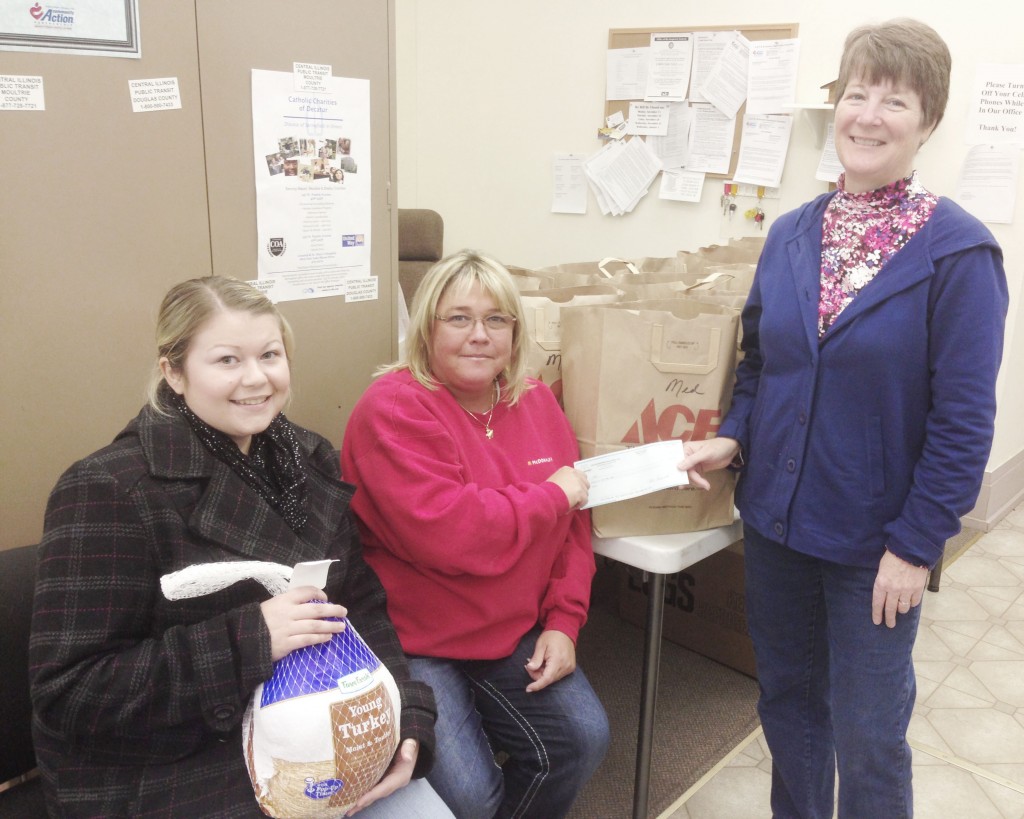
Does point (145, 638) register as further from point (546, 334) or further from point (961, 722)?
point (961, 722)

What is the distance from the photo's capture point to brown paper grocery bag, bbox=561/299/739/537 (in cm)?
144

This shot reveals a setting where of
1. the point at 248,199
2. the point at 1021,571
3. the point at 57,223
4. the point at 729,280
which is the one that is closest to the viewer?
the point at 57,223

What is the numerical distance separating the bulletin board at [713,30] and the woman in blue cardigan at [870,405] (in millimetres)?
2207

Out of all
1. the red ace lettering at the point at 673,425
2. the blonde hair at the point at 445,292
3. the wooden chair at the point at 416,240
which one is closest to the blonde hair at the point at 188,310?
the blonde hair at the point at 445,292

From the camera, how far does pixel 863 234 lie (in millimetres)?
1271

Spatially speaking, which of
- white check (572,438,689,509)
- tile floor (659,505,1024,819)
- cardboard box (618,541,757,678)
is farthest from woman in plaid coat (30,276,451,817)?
cardboard box (618,541,757,678)

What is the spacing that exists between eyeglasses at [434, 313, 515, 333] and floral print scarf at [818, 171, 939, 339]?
527 mm

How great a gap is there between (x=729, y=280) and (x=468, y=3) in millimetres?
2863

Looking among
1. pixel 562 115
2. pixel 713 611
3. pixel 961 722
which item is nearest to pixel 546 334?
pixel 713 611

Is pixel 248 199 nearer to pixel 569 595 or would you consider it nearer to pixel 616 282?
pixel 616 282

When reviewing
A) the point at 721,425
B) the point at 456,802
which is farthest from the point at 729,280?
the point at 456,802

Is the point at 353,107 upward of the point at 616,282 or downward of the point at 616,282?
upward

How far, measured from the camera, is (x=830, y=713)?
1491 mm

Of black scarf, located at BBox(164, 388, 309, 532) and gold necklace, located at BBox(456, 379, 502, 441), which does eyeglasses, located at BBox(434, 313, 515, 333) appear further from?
black scarf, located at BBox(164, 388, 309, 532)
